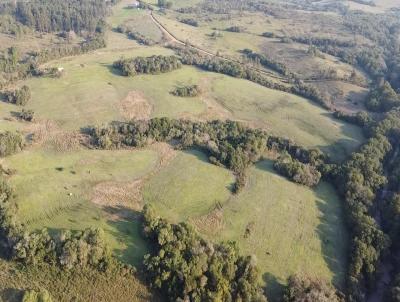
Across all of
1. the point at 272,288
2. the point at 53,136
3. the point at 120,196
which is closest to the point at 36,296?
the point at 120,196

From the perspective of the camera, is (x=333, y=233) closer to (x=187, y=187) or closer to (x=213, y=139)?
(x=187, y=187)

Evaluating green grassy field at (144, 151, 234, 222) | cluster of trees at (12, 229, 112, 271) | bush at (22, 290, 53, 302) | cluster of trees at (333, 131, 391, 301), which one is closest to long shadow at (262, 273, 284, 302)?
cluster of trees at (333, 131, 391, 301)

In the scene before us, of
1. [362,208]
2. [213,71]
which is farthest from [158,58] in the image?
[362,208]

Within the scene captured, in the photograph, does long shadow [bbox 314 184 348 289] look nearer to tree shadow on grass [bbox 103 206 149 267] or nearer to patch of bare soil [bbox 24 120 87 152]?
tree shadow on grass [bbox 103 206 149 267]

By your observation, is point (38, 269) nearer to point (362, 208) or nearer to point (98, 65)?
Answer: point (362, 208)

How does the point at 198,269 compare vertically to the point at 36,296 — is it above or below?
above

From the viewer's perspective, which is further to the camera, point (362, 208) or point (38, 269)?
point (362, 208)
